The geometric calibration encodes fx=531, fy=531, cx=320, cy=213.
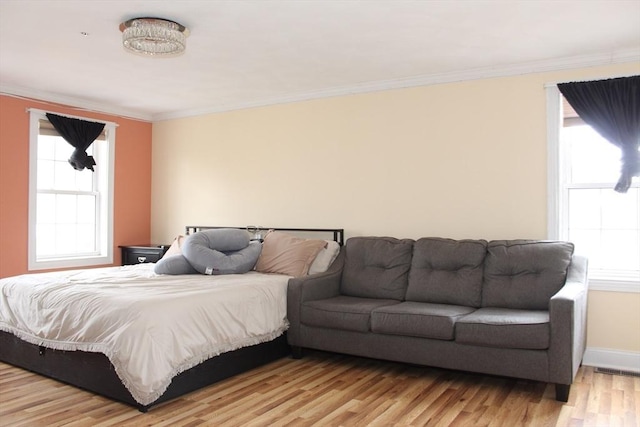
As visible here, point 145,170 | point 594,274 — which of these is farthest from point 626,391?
point 145,170

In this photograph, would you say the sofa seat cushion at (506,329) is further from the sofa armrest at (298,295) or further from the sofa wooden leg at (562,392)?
the sofa armrest at (298,295)

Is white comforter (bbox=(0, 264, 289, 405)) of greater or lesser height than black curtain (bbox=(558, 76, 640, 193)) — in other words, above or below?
below

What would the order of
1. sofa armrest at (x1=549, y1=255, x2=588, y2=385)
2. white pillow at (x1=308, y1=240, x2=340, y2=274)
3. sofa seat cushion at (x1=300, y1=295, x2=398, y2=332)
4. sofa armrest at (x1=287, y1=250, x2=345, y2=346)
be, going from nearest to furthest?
sofa armrest at (x1=549, y1=255, x2=588, y2=385), sofa seat cushion at (x1=300, y1=295, x2=398, y2=332), sofa armrest at (x1=287, y1=250, x2=345, y2=346), white pillow at (x1=308, y1=240, x2=340, y2=274)

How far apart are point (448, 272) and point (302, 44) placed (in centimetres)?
210

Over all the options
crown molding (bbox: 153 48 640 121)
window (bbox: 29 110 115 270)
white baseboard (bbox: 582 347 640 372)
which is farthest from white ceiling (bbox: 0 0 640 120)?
white baseboard (bbox: 582 347 640 372)

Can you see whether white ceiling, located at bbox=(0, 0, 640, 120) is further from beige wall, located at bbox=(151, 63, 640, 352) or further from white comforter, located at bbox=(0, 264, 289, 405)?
white comforter, located at bbox=(0, 264, 289, 405)

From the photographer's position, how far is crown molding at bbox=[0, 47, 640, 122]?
4.14 metres

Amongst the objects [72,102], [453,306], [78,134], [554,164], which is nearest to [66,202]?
[78,134]

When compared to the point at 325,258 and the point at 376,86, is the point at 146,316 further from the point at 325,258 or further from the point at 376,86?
the point at 376,86

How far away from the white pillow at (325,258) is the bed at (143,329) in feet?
1.48

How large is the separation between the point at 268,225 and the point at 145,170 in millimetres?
1960

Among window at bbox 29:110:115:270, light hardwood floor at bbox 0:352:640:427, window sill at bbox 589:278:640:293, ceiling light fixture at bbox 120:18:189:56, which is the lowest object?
light hardwood floor at bbox 0:352:640:427

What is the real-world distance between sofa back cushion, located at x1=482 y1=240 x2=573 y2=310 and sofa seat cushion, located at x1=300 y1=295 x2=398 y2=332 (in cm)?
78

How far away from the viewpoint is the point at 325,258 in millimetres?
4816
